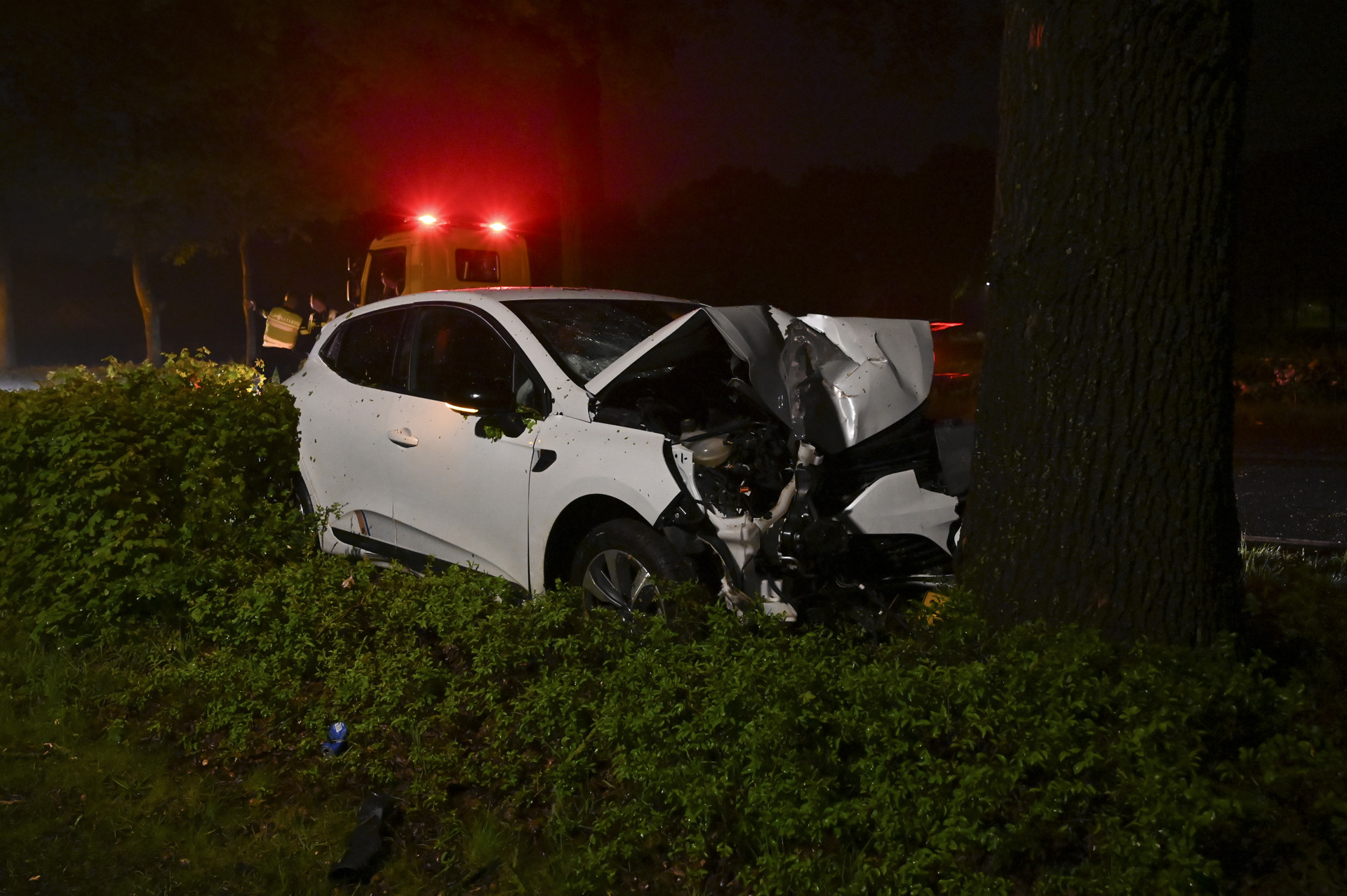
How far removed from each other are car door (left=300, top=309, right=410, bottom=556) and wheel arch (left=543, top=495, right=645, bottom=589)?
127 cm

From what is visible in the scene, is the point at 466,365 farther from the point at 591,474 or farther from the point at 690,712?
the point at 690,712

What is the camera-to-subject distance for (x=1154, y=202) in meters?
3.65

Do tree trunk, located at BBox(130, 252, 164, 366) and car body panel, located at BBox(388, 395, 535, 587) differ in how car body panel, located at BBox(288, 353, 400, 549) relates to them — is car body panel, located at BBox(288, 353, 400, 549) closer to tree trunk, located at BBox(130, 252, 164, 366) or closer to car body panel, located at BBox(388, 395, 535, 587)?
car body panel, located at BBox(388, 395, 535, 587)

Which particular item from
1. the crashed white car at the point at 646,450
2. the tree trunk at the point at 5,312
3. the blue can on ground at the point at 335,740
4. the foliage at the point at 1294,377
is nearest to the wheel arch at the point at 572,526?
the crashed white car at the point at 646,450

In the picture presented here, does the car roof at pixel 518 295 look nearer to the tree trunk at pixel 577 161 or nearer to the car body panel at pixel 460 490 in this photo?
the car body panel at pixel 460 490

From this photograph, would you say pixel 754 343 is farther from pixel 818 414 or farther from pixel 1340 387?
pixel 1340 387

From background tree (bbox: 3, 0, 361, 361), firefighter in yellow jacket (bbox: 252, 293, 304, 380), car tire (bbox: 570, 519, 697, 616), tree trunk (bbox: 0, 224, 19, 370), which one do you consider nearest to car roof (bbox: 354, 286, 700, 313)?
firefighter in yellow jacket (bbox: 252, 293, 304, 380)

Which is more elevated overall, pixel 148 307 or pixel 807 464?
pixel 148 307

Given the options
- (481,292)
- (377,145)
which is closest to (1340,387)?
(481,292)

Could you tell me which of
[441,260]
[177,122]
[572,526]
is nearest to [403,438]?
[572,526]

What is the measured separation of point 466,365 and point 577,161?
1109 centimetres

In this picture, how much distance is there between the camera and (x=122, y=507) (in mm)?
5340

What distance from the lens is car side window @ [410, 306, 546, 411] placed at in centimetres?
533

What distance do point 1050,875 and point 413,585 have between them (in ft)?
9.00
